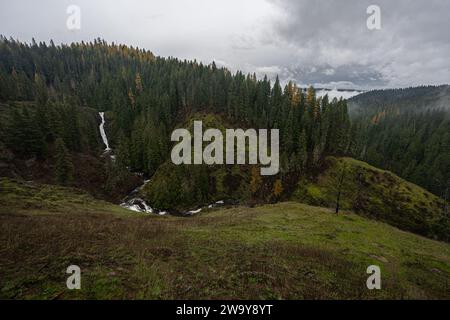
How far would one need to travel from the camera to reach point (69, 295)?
9.52 m

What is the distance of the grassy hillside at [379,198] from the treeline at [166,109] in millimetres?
8997

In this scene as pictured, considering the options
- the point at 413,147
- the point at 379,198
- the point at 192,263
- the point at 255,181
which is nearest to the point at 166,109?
the point at 255,181

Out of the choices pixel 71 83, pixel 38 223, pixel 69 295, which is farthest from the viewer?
pixel 71 83

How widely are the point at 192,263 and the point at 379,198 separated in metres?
81.4

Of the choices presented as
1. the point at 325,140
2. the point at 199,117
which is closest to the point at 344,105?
the point at 325,140

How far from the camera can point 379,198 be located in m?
72.7

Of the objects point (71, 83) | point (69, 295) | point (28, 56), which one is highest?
point (28, 56)

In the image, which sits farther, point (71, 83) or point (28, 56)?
point (28, 56)

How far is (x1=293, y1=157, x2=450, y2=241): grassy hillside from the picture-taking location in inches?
2606

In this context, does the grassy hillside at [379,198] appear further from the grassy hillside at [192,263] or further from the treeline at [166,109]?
the grassy hillside at [192,263]

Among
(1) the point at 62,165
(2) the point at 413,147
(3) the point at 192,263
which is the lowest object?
(3) the point at 192,263

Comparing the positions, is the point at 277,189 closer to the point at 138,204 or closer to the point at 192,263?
the point at 138,204
